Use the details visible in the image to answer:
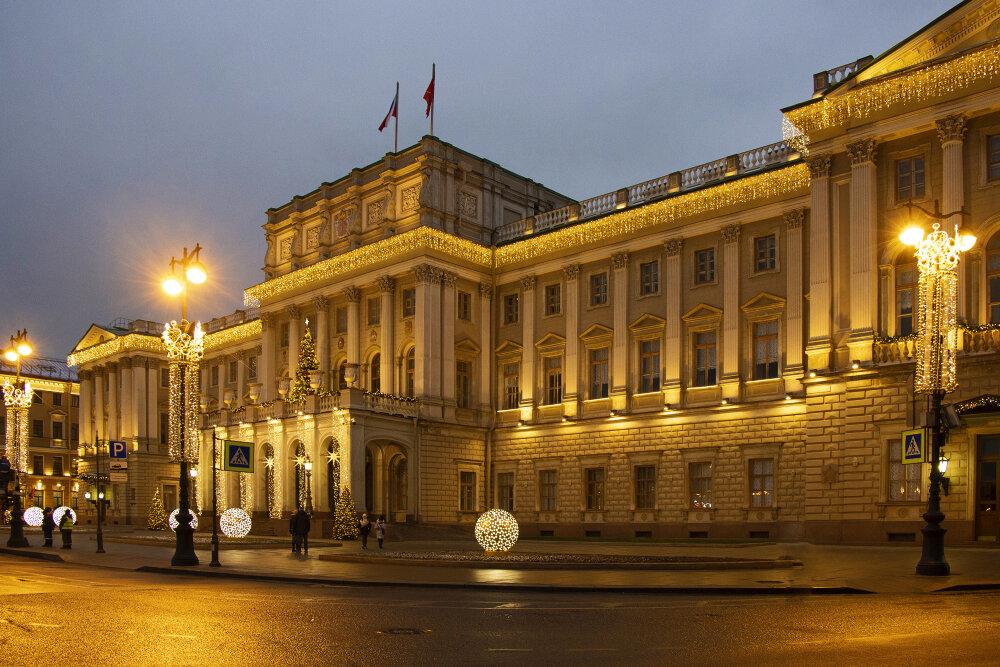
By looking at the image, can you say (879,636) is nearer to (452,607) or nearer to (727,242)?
(452,607)

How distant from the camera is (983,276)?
31.6 meters

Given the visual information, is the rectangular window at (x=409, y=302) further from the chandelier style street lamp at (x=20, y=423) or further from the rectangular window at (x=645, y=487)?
the chandelier style street lamp at (x=20, y=423)

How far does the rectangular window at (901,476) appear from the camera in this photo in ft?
105

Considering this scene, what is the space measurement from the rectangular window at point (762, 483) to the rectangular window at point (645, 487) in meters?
4.98

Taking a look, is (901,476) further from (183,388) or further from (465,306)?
(465,306)

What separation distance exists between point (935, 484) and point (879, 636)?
10.4 metres

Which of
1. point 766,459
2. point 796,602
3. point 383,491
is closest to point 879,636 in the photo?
point 796,602

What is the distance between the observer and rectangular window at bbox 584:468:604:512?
1806 inches

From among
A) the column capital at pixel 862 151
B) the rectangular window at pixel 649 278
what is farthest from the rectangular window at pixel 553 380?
the column capital at pixel 862 151

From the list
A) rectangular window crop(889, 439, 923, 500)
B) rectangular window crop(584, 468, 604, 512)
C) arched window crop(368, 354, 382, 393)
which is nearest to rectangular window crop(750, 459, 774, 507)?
rectangular window crop(889, 439, 923, 500)

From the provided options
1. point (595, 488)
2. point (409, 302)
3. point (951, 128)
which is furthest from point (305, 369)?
point (951, 128)

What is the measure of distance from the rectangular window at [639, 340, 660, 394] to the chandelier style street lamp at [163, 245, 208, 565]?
23105mm

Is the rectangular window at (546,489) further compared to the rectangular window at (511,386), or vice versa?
the rectangular window at (511,386)

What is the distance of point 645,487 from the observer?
44.2 meters
